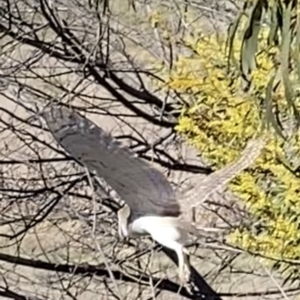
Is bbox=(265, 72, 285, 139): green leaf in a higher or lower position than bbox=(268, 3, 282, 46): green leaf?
lower

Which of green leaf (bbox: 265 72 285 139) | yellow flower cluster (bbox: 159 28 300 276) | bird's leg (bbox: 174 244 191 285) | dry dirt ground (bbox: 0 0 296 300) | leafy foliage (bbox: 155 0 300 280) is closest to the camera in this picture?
bird's leg (bbox: 174 244 191 285)

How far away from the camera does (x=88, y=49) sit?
140 inches

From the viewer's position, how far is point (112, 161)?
1822 mm

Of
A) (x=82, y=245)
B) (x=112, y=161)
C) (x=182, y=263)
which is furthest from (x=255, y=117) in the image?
(x=82, y=245)

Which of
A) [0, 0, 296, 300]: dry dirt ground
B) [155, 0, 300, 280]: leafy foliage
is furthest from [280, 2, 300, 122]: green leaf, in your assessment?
[0, 0, 296, 300]: dry dirt ground

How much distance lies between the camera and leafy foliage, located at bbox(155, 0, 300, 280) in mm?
2234

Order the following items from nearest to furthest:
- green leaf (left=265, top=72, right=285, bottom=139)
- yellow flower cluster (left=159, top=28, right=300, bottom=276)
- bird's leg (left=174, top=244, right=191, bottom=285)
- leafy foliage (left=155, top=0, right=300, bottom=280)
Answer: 1. bird's leg (left=174, top=244, right=191, bottom=285)
2. green leaf (left=265, top=72, right=285, bottom=139)
3. leafy foliage (left=155, top=0, right=300, bottom=280)
4. yellow flower cluster (left=159, top=28, right=300, bottom=276)

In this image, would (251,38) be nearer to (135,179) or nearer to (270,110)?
(270,110)

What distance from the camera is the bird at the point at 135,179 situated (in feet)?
6.02

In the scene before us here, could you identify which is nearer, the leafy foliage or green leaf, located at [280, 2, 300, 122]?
green leaf, located at [280, 2, 300, 122]

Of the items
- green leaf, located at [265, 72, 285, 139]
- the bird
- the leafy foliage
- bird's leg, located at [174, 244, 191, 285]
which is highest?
the leafy foliage

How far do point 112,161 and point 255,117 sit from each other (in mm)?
664

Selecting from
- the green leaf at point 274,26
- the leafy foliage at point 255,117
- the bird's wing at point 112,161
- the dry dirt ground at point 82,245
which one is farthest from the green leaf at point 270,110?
the dry dirt ground at point 82,245

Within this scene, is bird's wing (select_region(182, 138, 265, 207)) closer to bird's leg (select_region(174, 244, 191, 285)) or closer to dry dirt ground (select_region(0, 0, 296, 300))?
bird's leg (select_region(174, 244, 191, 285))
